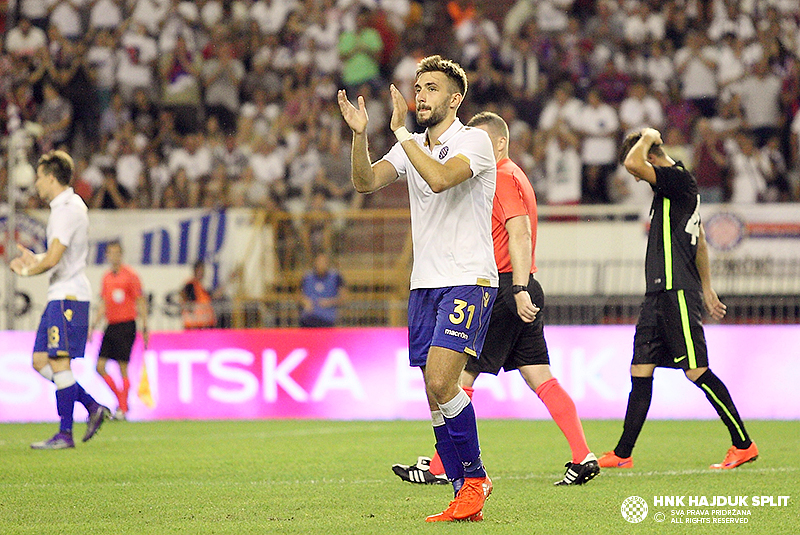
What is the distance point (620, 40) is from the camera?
1791cm

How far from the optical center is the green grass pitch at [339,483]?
5465 mm

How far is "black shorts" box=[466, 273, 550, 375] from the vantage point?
23.5 ft

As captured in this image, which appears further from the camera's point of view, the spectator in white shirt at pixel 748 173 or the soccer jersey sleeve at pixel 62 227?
the spectator in white shirt at pixel 748 173

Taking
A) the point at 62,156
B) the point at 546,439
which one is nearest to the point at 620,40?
the point at 546,439

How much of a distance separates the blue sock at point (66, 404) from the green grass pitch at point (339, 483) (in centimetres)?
26

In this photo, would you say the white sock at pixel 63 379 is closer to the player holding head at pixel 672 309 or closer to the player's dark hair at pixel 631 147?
the player holding head at pixel 672 309

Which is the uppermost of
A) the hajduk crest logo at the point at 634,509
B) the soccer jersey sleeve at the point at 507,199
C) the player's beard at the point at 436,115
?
the player's beard at the point at 436,115

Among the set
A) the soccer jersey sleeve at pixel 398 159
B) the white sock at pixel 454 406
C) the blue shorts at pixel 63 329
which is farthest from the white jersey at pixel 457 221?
the blue shorts at pixel 63 329

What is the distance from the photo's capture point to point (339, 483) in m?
6.95

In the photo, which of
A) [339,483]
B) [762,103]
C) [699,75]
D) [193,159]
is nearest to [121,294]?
[193,159]

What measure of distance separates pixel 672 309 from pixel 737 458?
41.6 inches

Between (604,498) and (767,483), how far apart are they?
1.15 meters

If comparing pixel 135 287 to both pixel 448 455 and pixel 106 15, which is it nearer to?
pixel 448 455

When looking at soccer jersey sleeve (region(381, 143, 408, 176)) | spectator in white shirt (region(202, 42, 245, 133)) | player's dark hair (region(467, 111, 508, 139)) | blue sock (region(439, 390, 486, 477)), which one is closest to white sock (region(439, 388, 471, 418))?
blue sock (region(439, 390, 486, 477))
